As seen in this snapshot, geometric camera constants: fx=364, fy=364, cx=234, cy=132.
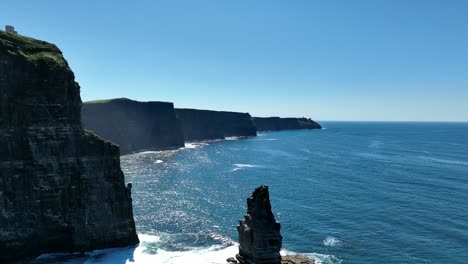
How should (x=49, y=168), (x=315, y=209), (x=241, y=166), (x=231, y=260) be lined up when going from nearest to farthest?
1. (x=231, y=260)
2. (x=49, y=168)
3. (x=315, y=209)
4. (x=241, y=166)

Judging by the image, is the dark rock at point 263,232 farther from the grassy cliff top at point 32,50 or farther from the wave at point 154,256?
the grassy cliff top at point 32,50

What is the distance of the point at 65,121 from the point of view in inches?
1914

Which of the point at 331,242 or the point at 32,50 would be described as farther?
the point at 331,242

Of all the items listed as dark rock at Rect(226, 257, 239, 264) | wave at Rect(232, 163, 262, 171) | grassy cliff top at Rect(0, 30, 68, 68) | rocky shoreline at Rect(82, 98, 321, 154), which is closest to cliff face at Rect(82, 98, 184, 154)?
rocky shoreline at Rect(82, 98, 321, 154)

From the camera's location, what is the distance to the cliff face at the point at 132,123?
161 metres

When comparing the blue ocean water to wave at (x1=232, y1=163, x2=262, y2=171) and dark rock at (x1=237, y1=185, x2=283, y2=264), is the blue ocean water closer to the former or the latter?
wave at (x1=232, y1=163, x2=262, y2=171)

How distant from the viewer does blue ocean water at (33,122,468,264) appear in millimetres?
51312

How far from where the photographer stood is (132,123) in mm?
176125

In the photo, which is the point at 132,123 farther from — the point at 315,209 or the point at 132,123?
the point at 315,209

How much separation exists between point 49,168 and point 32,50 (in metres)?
16.3

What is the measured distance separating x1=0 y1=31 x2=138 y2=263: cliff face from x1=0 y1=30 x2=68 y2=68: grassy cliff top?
0.12 meters

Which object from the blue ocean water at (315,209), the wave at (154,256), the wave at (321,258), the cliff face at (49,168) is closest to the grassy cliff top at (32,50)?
the cliff face at (49,168)

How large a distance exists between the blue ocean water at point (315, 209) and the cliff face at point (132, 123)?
116 ft

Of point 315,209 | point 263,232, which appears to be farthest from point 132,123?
point 263,232
